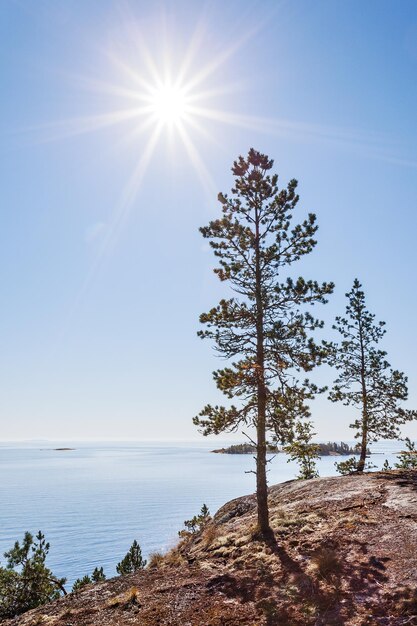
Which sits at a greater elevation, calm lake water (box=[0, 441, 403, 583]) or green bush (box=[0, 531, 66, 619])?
green bush (box=[0, 531, 66, 619])

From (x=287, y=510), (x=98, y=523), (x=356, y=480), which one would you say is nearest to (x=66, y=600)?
(x=287, y=510)

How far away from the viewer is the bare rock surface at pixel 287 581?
8258 mm

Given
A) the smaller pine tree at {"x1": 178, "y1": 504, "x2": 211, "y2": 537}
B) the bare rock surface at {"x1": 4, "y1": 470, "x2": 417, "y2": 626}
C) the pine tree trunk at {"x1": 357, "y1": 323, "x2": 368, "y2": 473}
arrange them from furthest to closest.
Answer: the pine tree trunk at {"x1": 357, "y1": 323, "x2": 368, "y2": 473}, the smaller pine tree at {"x1": 178, "y1": 504, "x2": 211, "y2": 537}, the bare rock surface at {"x1": 4, "y1": 470, "x2": 417, "y2": 626}

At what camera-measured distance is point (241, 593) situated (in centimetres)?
984

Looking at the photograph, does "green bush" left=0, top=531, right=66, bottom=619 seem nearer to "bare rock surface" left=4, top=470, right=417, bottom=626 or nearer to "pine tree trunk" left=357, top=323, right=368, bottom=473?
"bare rock surface" left=4, top=470, right=417, bottom=626

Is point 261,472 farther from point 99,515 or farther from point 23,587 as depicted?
point 99,515

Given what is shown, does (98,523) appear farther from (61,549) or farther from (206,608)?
(206,608)

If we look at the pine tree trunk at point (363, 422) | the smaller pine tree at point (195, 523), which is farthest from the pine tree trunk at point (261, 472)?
the pine tree trunk at point (363, 422)

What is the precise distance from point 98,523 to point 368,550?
65.4 metres

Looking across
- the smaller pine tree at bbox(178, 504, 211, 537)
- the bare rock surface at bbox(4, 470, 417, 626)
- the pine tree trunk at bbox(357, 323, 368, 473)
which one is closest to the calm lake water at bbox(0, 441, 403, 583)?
the smaller pine tree at bbox(178, 504, 211, 537)

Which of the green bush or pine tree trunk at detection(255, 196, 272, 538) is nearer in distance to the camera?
pine tree trunk at detection(255, 196, 272, 538)

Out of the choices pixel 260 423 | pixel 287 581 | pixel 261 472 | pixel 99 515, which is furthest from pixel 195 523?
pixel 99 515

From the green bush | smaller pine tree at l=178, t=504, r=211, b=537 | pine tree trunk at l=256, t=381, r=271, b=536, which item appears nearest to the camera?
pine tree trunk at l=256, t=381, r=271, b=536

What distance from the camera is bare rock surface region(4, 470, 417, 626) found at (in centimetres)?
826
